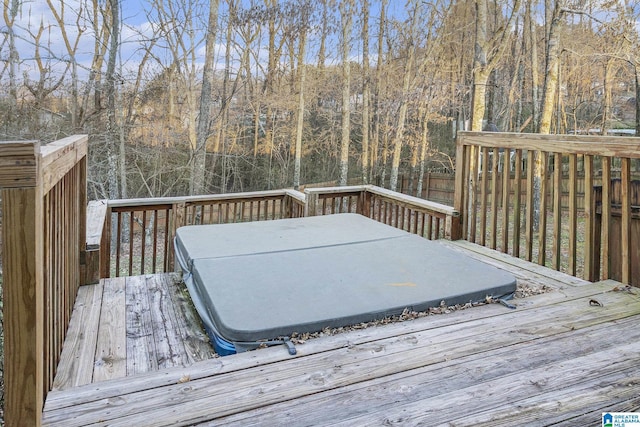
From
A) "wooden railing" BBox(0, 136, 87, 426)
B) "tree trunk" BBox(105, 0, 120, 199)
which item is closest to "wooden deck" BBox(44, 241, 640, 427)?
"wooden railing" BBox(0, 136, 87, 426)

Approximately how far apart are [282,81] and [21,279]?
12237 millimetres

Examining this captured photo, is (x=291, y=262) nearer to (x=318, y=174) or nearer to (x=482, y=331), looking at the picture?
(x=482, y=331)

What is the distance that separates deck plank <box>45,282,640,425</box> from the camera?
4.75ft

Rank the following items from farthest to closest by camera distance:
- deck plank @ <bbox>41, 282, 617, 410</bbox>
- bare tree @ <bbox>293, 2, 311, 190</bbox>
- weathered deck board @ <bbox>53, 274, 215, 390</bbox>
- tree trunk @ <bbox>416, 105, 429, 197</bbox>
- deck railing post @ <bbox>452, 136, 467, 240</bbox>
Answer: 1. tree trunk @ <bbox>416, 105, 429, 197</bbox>
2. bare tree @ <bbox>293, 2, 311, 190</bbox>
3. deck railing post @ <bbox>452, 136, 467, 240</bbox>
4. weathered deck board @ <bbox>53, 274, 215, 390</bbox>
5. deck plank @ <bbox>41, 282, 617, 410</bbox>

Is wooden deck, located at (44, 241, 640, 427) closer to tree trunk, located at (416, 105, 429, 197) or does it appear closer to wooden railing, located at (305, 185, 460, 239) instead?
wooden railing, located at (305, 185, 460, 239)

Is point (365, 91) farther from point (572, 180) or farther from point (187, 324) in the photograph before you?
point (187, 324)

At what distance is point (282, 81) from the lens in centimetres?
1283

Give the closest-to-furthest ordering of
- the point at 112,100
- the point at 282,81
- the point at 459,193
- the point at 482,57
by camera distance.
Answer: the point at 459,193 → the point at 482,57 → the point at 112,100 → the point at 282,81

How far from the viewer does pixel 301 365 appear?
1.76 m

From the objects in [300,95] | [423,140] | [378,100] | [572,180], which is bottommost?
[572,180]

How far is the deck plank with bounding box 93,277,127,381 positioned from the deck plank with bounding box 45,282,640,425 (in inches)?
14.2

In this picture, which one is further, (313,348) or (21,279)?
(313,348)

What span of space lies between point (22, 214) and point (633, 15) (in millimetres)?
9630

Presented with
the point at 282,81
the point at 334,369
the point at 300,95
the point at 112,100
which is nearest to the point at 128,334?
the point at 334,369
